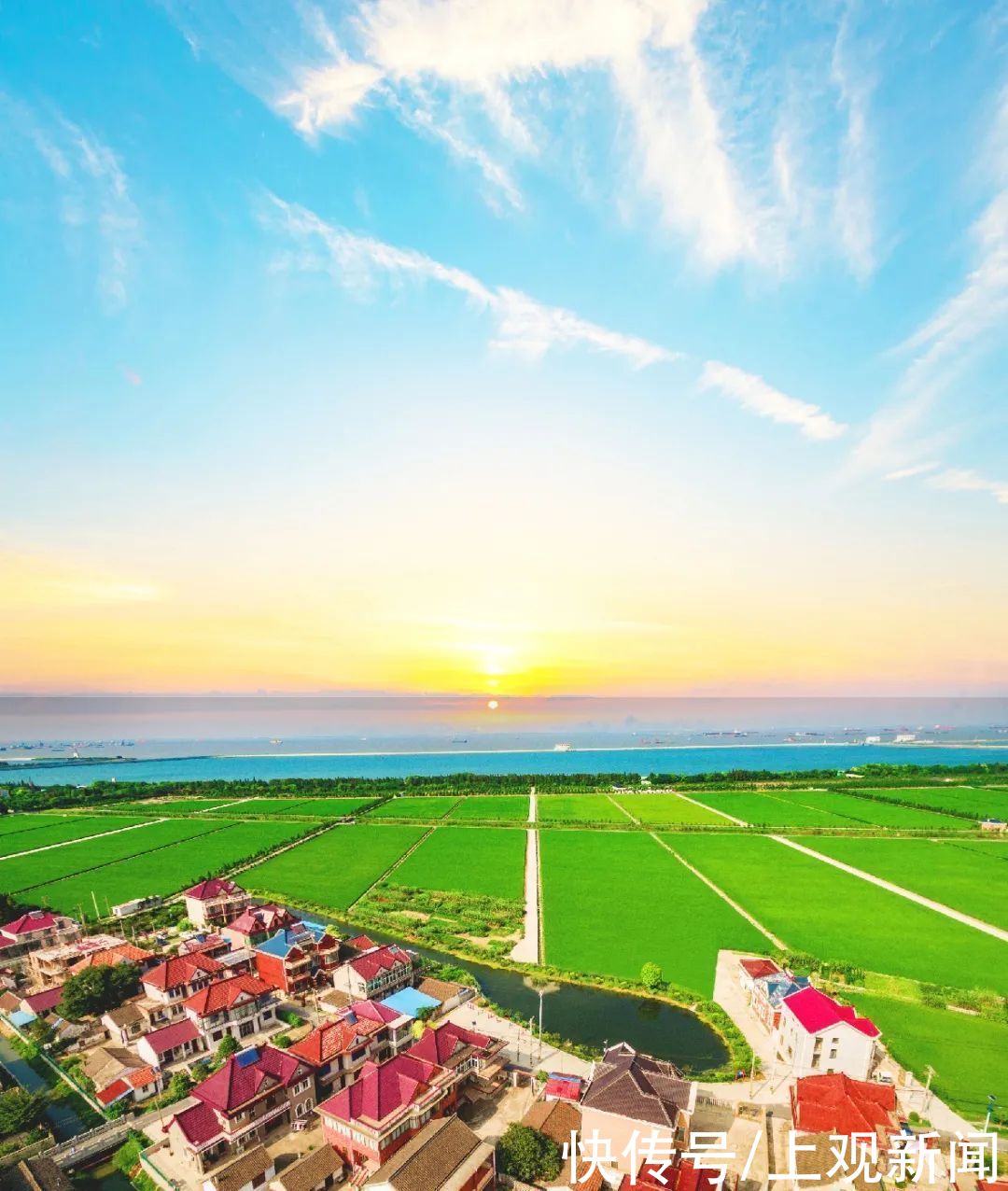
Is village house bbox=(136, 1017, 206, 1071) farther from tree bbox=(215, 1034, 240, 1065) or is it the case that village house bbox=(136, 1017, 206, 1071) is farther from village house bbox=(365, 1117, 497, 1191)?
village house bbox=(365, 1117, 497, 1191)


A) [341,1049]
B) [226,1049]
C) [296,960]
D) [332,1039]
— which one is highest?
[296,960]

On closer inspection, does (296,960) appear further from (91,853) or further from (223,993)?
(91,853)

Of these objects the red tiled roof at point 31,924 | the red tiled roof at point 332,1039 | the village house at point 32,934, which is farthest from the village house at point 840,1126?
the red tiled roof at point 31,924

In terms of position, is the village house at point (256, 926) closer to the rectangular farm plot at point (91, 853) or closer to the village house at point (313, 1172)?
the village house at point (313, 1172)

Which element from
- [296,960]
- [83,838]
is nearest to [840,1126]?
[296,960]

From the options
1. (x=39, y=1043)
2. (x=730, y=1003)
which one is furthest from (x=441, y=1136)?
(x=39, y=1043)

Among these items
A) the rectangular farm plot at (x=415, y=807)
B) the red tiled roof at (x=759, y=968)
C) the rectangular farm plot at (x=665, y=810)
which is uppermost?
the rectangular farm plot at (x=665, y=810)

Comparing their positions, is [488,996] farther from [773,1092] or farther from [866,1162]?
[866,1162]
